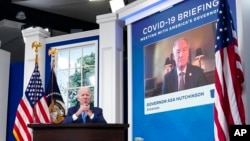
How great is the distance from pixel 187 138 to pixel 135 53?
1360 millimetres

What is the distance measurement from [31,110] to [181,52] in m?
2.14

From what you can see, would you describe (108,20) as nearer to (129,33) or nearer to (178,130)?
(129,33)

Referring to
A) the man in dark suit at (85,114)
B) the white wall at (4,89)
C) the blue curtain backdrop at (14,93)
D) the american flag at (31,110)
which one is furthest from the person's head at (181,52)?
the white wall at (4,89)

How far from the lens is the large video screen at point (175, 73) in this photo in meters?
4.26

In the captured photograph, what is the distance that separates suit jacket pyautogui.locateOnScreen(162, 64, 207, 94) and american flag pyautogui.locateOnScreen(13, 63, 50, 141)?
165 centimetres

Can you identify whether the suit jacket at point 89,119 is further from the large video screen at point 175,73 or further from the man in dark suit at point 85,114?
the large video screen at point 175,73

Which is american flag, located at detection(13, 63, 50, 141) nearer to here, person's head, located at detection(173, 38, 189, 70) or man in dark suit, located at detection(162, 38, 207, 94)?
man in dark suit, located at detection(162, 38, 207, 94)

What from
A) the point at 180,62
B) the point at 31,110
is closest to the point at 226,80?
the point at 180,62

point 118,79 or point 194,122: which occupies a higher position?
point 118,79

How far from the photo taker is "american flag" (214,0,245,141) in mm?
3336

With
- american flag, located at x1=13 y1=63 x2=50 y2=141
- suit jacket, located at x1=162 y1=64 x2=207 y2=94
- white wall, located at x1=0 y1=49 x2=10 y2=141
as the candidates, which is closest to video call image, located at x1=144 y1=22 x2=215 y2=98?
suit jacket, located at x1=162 y1=64 x2=207 y2=94

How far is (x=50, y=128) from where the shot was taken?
3109 millimetres

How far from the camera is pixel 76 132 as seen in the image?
3.12m

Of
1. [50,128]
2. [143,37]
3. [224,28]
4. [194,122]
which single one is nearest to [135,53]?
[143,37]
